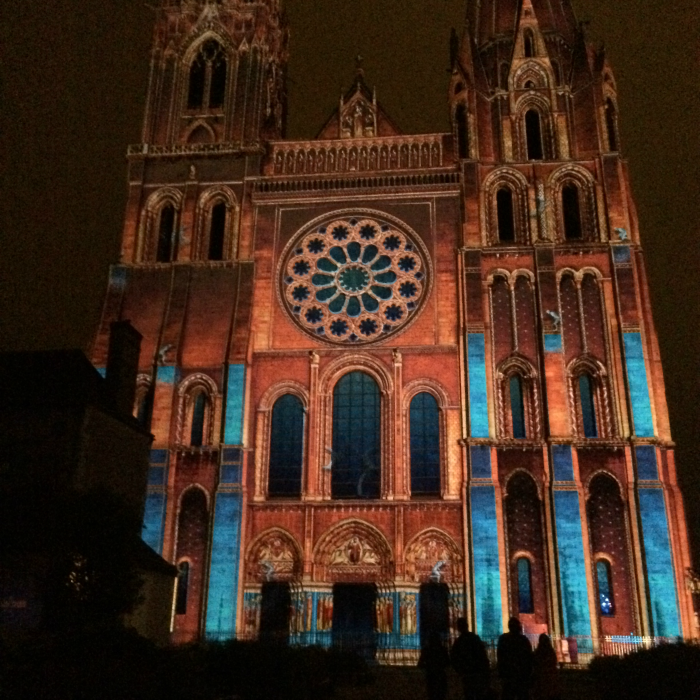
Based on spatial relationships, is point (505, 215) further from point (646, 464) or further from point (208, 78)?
point (208, 78)

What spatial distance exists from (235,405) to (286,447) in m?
2.51

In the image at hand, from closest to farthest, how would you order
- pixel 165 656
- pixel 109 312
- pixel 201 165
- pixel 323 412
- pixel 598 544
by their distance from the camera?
pixel 165 656 < pixel 598 544 < pixel 323 412 < pixel 109 312 < pixel 201 165

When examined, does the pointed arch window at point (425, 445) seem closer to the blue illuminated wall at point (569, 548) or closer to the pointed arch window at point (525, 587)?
the pointed arch window at point (525, 587)

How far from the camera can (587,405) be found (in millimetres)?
28438

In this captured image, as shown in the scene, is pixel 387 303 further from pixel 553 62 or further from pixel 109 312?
pixel 553 62

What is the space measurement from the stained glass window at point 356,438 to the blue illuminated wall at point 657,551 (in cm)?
920

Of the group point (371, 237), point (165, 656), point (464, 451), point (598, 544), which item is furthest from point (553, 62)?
point (165, 656)

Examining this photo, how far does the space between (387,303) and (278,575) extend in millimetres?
11276

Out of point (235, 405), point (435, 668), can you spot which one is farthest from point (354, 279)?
point (435, 668)

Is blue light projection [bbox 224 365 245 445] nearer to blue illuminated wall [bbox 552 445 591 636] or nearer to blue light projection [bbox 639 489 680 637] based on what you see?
blue illuminated wall [bbox 552 445 591 636]

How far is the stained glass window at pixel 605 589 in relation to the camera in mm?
25528

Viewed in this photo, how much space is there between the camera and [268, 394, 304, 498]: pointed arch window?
2852 centimetres

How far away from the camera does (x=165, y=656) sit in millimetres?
10117

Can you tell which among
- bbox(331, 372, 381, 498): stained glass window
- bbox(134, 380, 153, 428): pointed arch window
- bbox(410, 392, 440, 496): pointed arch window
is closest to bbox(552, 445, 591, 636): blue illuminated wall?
bbox(410, 392, 440, 496): pointed arch window
